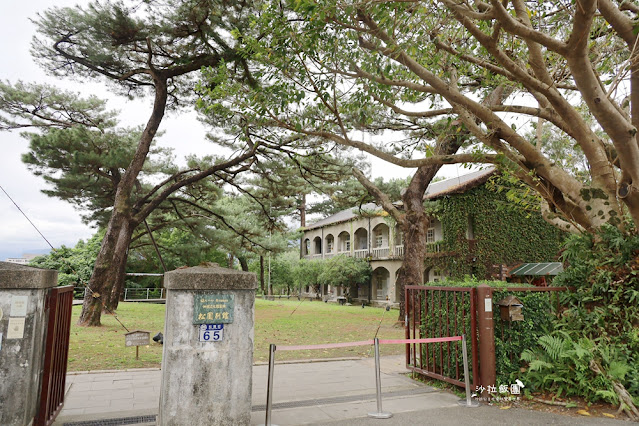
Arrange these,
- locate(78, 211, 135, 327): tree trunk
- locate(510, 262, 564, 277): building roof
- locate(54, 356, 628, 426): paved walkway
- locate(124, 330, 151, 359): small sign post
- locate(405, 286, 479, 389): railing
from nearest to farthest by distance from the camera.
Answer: locate(54, 356, 628, 426): paved walkway
locate(405, 286, 479, 389): railing
locate(124, 330, 151, 359): small sign post
locate(78, 211, 135, 327): tree trunk
locate(510, 262, 564, 277): building roof

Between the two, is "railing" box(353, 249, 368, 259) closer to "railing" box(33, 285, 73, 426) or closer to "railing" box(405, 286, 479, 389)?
"railing" box(405, 286, 479, 389)

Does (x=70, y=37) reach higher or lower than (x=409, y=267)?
higher

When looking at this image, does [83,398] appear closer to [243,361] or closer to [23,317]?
[23,317]

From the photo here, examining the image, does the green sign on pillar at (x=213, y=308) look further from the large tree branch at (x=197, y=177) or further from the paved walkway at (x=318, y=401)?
the large tree branch at (x=197, y=177)

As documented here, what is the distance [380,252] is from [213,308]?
95.1ft

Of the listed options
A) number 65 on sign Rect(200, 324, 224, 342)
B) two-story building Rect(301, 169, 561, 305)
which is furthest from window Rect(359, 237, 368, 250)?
number 65 on sign Rect(200, 324, 224, 342)

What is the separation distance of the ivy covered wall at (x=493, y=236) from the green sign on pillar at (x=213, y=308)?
21.1 m

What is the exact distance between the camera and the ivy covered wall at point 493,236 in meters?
23.5

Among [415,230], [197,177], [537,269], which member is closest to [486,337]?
[415,230]

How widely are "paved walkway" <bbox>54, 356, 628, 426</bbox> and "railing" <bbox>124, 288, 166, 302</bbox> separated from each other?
26887mm

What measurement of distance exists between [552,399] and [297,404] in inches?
135

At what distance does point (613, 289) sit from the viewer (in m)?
6.15

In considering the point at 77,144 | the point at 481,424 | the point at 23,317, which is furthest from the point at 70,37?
the point at 481,424

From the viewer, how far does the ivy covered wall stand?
23.5m
